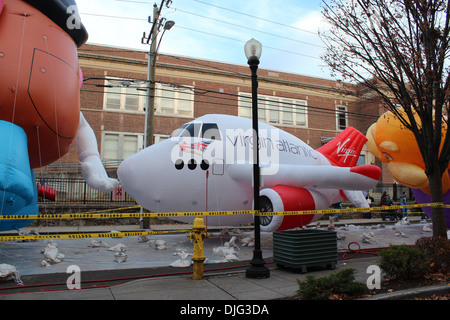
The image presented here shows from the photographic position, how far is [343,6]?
8008 mm

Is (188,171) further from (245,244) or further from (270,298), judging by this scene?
(270,298)

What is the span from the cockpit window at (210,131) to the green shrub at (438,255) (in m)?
5.36

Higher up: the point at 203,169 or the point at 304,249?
the point at 203,169

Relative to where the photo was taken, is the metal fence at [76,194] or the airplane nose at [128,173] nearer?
the airplane nose at [128,173]

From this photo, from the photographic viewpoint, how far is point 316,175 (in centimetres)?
895

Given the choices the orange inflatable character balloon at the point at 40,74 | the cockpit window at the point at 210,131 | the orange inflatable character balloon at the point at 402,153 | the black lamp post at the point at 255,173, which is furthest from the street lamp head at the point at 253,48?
the orange inflatable character balloon at the point at 402,153

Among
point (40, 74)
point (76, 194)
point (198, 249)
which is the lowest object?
point (198, 249)

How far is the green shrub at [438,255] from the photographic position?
6.02m

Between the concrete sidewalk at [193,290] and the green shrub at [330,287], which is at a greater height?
the green shrub at [330,287]

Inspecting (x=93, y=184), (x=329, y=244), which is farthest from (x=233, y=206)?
(x=93, y=184)

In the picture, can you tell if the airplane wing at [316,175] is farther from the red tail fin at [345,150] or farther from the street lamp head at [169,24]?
the street lamp head at [169,24]

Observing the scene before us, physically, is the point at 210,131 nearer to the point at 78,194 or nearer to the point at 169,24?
the point at 169,24

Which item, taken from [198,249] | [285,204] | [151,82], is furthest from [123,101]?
[198,249]

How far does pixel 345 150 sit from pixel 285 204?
209 inches
